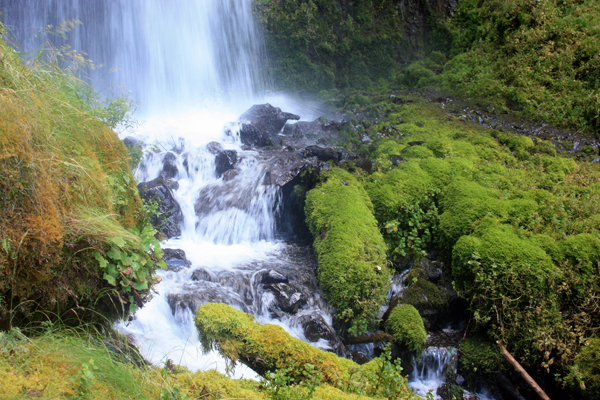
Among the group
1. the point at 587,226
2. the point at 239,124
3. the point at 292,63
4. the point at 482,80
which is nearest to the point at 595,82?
the point at 482,80

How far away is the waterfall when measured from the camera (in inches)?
481

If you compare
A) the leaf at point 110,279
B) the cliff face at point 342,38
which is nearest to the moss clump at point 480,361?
the leaf at point 110,279

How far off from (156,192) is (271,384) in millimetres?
5874

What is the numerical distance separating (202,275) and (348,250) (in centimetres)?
254

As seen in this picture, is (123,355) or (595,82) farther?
(595,82)

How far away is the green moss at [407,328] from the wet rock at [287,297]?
1.41 metres

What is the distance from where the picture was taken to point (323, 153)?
8398 millimetres

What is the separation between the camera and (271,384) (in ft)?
9.04

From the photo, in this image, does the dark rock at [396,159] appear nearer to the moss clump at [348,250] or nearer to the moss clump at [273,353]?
the moss clump at [348,250]

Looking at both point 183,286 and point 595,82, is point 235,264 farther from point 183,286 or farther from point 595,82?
point 595,82

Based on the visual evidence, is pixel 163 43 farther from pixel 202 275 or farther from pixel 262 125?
pixel 202 275

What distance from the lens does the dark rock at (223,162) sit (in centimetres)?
923

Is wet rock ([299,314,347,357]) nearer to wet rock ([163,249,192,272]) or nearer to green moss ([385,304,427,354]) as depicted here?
green moss ([385,304,427,354])

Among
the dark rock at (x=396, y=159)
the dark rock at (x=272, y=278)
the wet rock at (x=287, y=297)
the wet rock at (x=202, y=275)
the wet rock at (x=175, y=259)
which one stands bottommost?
the wet rock at (x=287, y=297)
